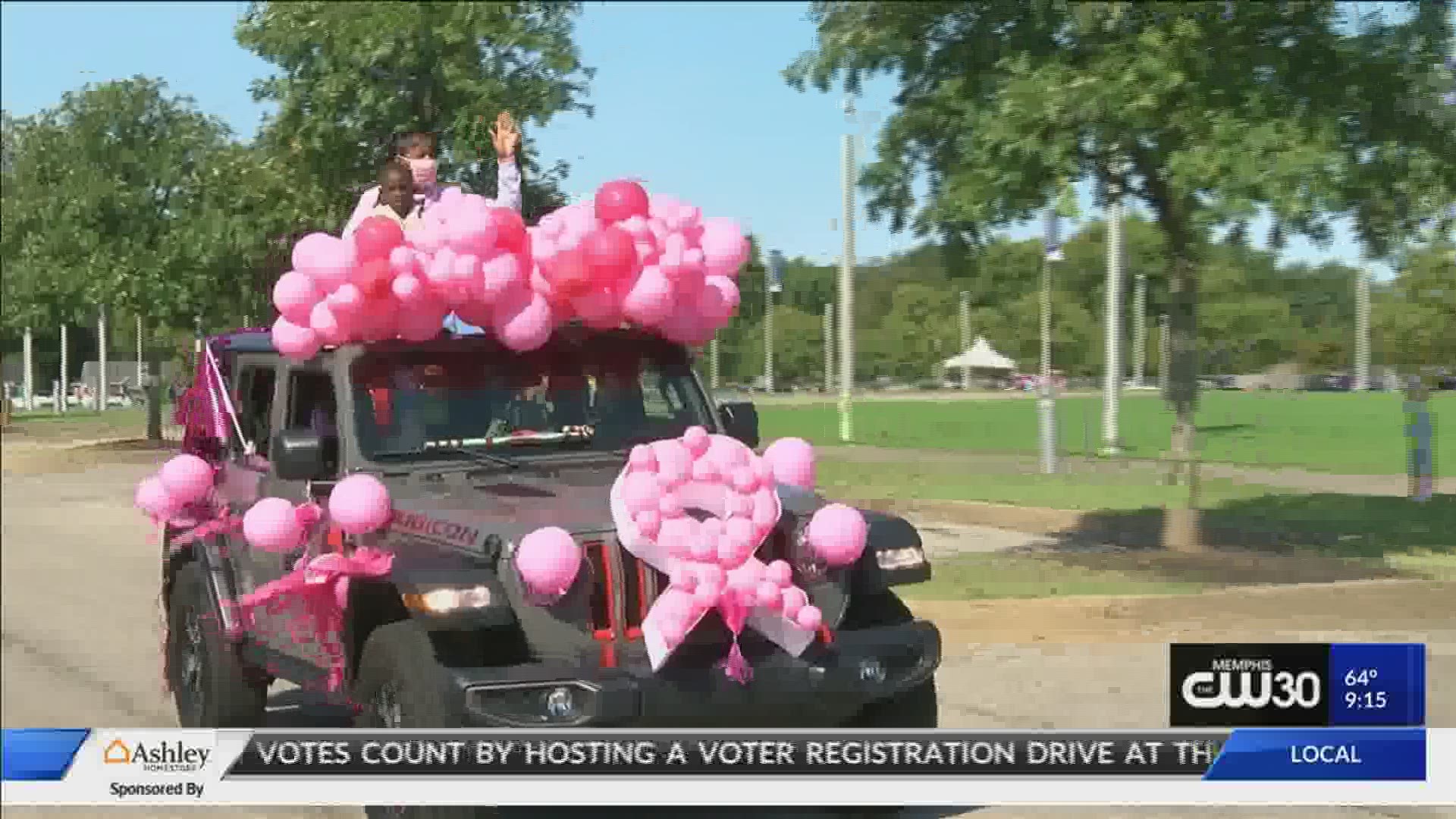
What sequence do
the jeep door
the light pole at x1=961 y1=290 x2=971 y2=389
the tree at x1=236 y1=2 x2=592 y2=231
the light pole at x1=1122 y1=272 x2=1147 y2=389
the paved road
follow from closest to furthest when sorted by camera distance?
the paved road < the jeep door < the tree at x1=236 y1=2 x2=592 y2=231 < the light pole at x1=961 y1=290 x2=971 y2=389 < the light pole at x1=1122 y1=272 x2=1147 y2=389

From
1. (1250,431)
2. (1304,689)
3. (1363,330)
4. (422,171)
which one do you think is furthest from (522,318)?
(1250,431)

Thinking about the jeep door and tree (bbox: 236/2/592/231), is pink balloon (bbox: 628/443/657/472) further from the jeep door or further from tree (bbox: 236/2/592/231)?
tree (bbox: 236/2/592/231)

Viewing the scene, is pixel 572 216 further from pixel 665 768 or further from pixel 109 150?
pixel 109 150

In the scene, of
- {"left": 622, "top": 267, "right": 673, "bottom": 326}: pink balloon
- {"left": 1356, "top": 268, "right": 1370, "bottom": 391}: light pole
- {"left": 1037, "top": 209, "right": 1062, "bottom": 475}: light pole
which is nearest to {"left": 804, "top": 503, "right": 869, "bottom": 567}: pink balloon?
{"left": 622, "top": 267, "right": 673, "bottom": 326}: pink balloon

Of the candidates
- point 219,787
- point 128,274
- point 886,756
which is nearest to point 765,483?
point 886,756

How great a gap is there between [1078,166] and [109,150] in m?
9.55

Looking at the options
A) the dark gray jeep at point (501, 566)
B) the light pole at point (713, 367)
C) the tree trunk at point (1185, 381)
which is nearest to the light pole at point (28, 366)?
the dark gray jeep at point (501, 566)

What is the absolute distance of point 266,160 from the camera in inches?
393

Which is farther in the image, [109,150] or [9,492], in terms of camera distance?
[109,150]

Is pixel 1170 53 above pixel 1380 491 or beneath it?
above

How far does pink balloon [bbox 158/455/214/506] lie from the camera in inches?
210

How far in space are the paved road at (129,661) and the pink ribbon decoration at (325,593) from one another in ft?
0.76

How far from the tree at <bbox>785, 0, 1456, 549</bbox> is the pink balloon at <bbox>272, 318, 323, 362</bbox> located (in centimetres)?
266

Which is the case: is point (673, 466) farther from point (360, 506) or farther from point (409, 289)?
point (409, 289)
